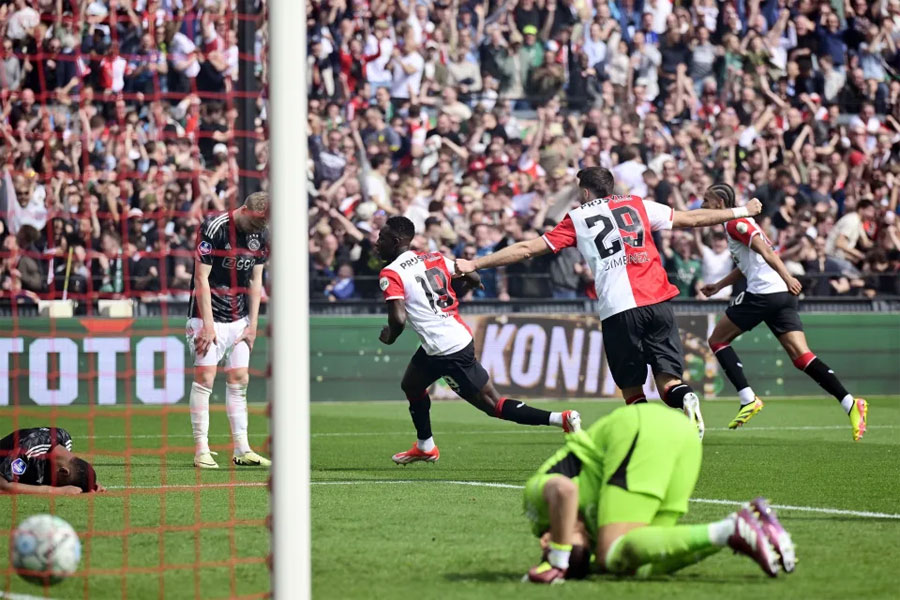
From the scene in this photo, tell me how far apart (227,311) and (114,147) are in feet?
18.6

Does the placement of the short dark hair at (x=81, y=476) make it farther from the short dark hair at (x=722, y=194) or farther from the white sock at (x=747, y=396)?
the white sock at (x=747, y=396)

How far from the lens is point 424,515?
27.1 ft

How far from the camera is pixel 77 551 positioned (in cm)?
625

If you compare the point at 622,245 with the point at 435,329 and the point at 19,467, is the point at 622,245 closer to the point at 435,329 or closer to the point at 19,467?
the point at 435,329

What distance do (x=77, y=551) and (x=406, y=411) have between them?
1191 cm

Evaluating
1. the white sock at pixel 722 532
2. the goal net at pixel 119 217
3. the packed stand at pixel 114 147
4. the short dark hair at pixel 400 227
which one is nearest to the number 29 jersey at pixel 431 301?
the short dark hair at pixel 400 227

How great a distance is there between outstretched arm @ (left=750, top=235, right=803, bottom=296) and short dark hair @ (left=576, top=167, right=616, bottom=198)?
8.87 feet

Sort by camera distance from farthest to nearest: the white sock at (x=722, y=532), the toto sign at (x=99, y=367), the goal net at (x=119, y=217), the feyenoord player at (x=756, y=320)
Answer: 1. the toto sign at (x=99, y=367)
2. the goal net at (x=119, y=217)
3. the feyenoord player at (x=756, y=320)
4. the white sock at (x=722, y=532)

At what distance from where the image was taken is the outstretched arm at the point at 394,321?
1077 cm

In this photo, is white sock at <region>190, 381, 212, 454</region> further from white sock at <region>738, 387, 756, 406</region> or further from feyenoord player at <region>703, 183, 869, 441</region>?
white sock at <region>738, 387, 756, 406</region>

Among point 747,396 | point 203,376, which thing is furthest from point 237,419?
point 747,396

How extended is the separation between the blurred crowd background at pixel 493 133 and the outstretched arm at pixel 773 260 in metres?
5.99

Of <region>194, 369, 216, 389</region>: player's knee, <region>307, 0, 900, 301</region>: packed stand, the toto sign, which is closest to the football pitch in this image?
<region>194, 369, 216, 389</region>: player's knee

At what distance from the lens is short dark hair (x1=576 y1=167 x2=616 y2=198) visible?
1044 cm
